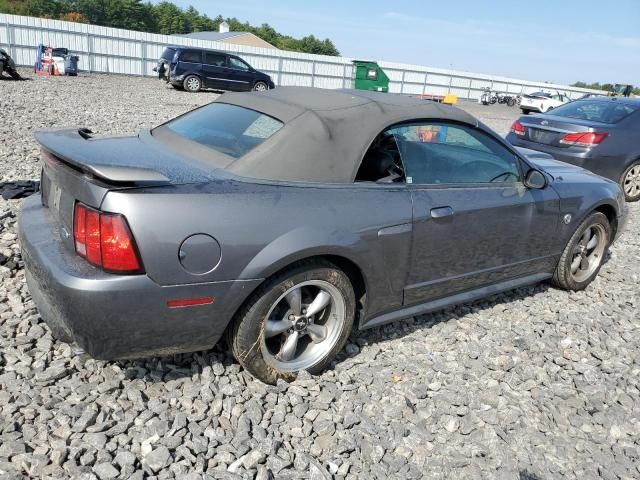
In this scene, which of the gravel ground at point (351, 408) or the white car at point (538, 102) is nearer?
the gravel ground at point (351, 408)

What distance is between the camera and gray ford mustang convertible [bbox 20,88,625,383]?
2.29 metres

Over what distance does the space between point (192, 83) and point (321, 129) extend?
20.5 meters

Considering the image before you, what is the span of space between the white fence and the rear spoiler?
27.4m

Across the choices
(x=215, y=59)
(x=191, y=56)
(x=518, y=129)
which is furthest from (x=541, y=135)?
(x=191, y=56)

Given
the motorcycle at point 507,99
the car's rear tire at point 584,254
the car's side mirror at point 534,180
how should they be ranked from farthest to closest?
the motorcycle at point 507,99, the car's rear tire at point 584,254, the car's side mirror at point 534,180

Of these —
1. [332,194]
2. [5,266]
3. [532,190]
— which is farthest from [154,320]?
[532,190]

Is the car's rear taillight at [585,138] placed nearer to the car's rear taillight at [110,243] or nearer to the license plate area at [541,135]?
the license plate area at [541,135]

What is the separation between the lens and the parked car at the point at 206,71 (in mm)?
21547

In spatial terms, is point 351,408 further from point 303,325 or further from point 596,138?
point 596,138

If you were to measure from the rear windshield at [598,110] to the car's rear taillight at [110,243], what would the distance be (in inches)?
304

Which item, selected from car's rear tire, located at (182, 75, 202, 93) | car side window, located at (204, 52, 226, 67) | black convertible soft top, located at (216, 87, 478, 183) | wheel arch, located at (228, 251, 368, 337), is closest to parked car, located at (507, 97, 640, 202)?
black convertible soft top, located at (216, 87, 478, 183)

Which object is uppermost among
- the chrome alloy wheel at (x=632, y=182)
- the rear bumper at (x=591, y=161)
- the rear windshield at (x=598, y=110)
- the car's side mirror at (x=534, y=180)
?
the rear windshield at (x=598, y=110)

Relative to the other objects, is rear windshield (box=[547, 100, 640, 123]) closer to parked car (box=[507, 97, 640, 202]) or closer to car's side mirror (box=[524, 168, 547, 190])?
parked car (box=[507, 97, 640, 202])

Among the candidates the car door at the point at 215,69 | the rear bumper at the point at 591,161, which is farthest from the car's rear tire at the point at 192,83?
the rear bumper at the point at 591,161
